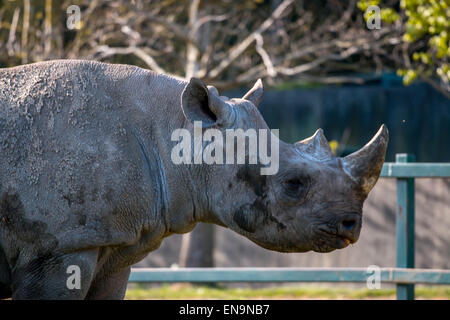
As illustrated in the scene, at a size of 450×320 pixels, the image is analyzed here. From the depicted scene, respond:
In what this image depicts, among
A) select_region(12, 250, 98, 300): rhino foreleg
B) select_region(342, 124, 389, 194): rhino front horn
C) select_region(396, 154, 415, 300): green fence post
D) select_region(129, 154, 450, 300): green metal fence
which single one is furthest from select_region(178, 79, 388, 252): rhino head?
select_region(396, 154, 415, 300): green fence post

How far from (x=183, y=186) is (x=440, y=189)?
22.5 feet

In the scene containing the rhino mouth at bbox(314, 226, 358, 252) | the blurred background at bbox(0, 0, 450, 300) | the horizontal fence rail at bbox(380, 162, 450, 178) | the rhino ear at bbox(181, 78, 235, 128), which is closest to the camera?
the rhino mouth at bbox(314, 226, 358, 252)

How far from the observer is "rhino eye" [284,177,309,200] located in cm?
423

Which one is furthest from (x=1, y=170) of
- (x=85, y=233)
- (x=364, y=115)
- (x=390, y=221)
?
(x=364, y=115)

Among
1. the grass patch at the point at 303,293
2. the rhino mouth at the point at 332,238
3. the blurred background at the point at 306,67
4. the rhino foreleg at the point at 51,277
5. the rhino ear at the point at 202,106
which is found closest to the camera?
the rhino foreleg at the point at 51,277

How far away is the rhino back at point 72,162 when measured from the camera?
4.04 meters

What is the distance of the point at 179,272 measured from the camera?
7.76 meters

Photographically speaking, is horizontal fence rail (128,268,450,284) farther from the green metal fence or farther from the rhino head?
the rhino head

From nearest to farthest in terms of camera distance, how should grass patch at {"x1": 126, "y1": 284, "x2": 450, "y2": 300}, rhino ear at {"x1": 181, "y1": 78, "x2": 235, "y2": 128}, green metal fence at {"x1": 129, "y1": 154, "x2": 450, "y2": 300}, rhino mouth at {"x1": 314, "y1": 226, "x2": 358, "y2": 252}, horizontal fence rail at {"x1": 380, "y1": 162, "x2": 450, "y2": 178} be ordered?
rhino mouth at {"x1": 314, "y1": 226, "x2": 358, "y2": 252} < rhino ear at {"x1": 181, "y1": 78, "x2": 235, "y2": 128} < green metal fence at {"x1": 129, "y1": 154, "x2": 450, "y2": 300} < horizontal fence rail at {"x1": 380, "y1": 162, "x2": 450, "y2": 178} < grass patch at {"x1": 126, "y1": 284, "x2": 450, "y2": 300}

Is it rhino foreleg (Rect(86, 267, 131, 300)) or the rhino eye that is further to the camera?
rhino foreleg (Rect(86, 267, 131, 300))

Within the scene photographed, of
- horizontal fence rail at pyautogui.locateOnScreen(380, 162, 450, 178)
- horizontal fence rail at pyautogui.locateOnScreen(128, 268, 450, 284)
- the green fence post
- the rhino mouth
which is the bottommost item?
horizontal fence rail at pyautogui.locateOnScreen(128, 268, 450, 284)

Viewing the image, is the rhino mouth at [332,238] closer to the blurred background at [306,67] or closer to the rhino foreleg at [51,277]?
the rhino foreleg at [51,277]

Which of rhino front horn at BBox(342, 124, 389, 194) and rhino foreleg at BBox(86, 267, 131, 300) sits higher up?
rhino front horn at BBox(342, 124, 389, 194)

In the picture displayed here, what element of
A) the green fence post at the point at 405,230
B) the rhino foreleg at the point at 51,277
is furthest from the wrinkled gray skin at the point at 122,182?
the green fence post at the point at 405,230
